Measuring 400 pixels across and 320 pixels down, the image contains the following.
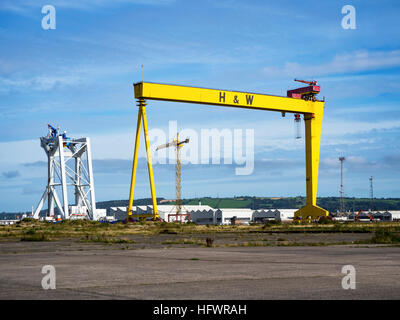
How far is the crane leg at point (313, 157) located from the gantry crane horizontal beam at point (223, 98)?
4.01ft

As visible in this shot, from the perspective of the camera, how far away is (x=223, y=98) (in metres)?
55.2

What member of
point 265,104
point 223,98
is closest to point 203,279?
point 223,98

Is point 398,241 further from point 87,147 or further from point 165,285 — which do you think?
point 87,147

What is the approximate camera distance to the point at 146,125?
53656mm

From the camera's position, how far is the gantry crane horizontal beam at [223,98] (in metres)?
51.2

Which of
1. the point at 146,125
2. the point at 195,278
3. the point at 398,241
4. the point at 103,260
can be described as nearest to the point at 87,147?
the point at 146,125

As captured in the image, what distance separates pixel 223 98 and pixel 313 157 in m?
13.7

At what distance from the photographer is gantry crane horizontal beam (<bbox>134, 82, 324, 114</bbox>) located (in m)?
51.2

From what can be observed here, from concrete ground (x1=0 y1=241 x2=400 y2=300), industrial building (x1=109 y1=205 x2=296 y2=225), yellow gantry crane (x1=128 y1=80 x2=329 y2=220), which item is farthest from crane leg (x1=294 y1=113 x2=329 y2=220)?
industrial building (x1=109 y1=205 x2=296 y2=225)
